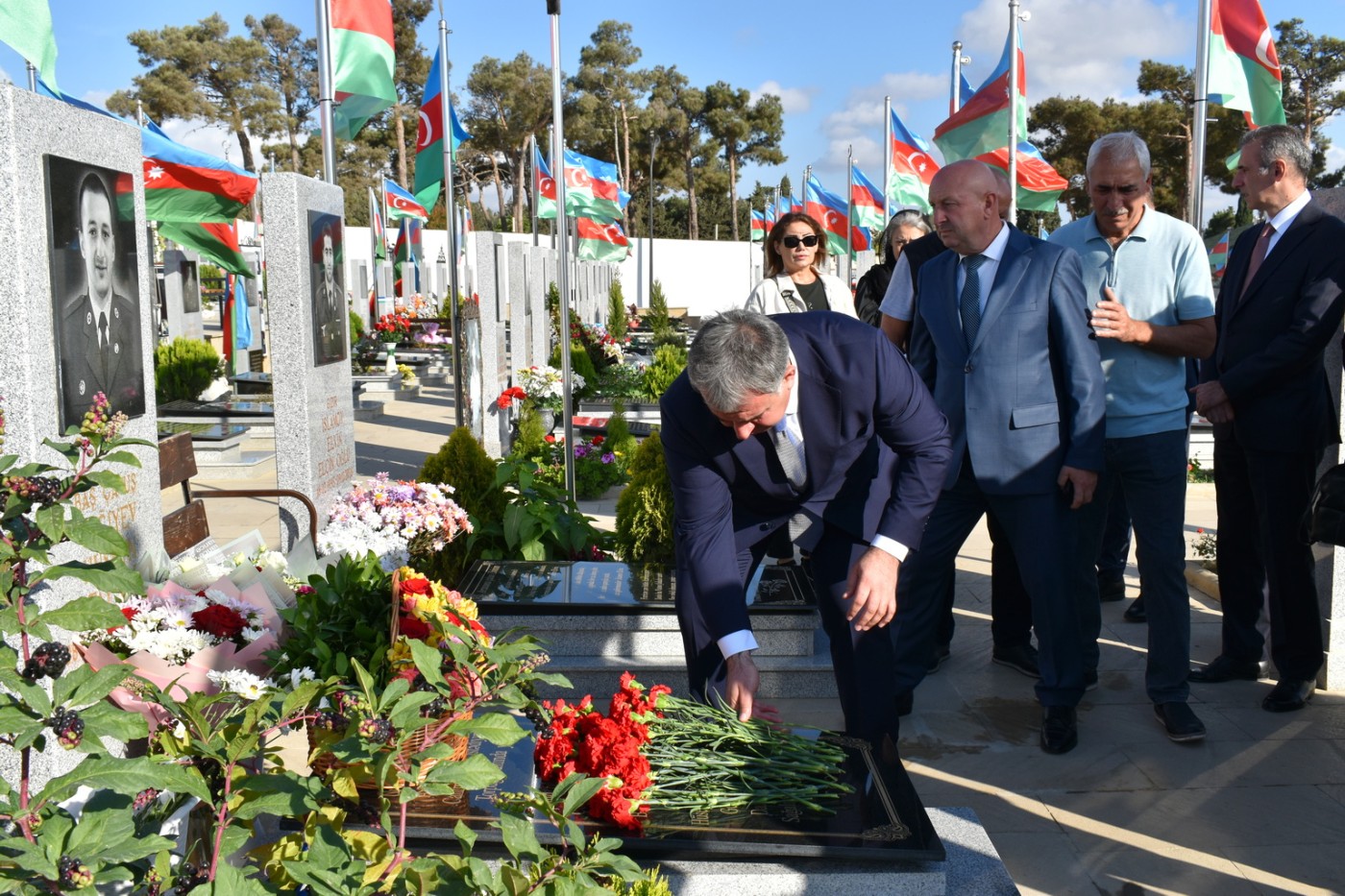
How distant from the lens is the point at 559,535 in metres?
5.28

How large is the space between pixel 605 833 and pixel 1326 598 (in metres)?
3.43

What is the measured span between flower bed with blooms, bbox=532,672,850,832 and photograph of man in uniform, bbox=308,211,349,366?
391 cm

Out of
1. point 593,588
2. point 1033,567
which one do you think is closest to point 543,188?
point 593,588

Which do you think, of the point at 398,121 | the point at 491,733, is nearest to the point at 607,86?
the point at 398,121

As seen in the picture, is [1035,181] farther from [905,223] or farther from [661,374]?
[905,223]

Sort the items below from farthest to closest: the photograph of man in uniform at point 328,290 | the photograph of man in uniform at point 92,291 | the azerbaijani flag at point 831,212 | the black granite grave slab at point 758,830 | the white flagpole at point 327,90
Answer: the azerbaijani flag at point 831,212 → the white flagpole at point 327,90 → the photograph of man in uniform at point 328,290 → the photograph of man in uniform at point 92,291 → the black granite grave slab at point 758,830

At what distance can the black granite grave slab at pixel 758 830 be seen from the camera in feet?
8.00

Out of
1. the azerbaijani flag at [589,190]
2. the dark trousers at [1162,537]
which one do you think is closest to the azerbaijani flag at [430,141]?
the azerbaijani flag at [589,190]

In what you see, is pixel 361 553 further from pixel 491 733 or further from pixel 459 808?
pixel 491 733

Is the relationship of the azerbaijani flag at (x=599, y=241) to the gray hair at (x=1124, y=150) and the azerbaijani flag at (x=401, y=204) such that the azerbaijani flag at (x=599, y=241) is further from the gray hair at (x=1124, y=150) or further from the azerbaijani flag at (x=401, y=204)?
the gray hair at (x=1124, y=150)

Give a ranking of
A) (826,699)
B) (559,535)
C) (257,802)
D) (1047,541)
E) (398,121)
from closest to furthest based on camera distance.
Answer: (257,802)
(1047,541)
(826,699)
(559,535)
(398,121)

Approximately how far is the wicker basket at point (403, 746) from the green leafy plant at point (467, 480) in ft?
7.56

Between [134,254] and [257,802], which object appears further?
[134,254]

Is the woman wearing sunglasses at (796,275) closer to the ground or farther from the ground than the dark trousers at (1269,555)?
farther from the ground
